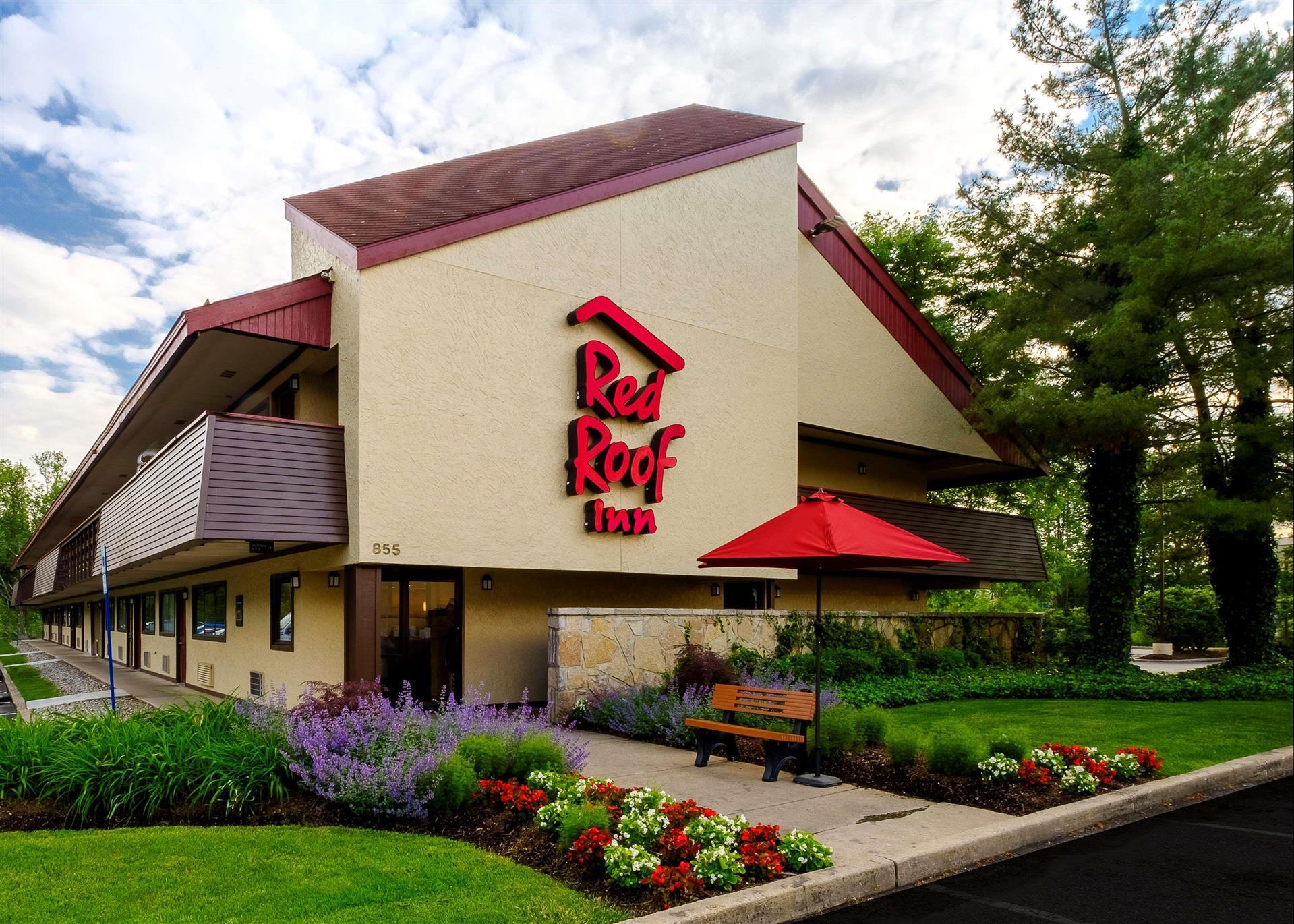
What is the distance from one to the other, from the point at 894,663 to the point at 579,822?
1189cm

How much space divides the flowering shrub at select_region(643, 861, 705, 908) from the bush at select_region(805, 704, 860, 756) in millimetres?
3994

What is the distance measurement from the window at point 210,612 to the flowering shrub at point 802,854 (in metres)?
17.0

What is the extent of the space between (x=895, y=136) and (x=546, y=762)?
14.3m

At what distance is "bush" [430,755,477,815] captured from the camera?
23.0ft

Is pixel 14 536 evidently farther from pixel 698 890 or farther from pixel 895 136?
pixel 698 890

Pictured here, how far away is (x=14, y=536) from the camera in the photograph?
67500 millimetres

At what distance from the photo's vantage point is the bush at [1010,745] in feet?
28.4

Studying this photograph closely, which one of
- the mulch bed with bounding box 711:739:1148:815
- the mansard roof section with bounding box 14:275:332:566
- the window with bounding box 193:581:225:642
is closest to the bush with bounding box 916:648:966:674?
the mulch bed with bounding box 711:739:1148:815

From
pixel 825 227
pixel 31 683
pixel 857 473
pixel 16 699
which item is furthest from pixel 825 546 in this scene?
pixel 31 683

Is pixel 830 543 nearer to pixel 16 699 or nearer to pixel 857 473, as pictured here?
pixel 857 473

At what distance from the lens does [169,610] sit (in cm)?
2533

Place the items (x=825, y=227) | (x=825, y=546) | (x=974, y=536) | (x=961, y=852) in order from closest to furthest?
1. (x=961, y=852)
2. (x=825, y=546)
3. (x=825, y=227)
4. (x=974, y=536)

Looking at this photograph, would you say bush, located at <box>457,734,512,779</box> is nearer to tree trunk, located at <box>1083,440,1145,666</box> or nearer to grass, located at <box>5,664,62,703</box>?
tree trunk, located at <box>1083,440,1145,666</box>

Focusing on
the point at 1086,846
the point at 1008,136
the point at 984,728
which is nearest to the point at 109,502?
the point at 984,728
